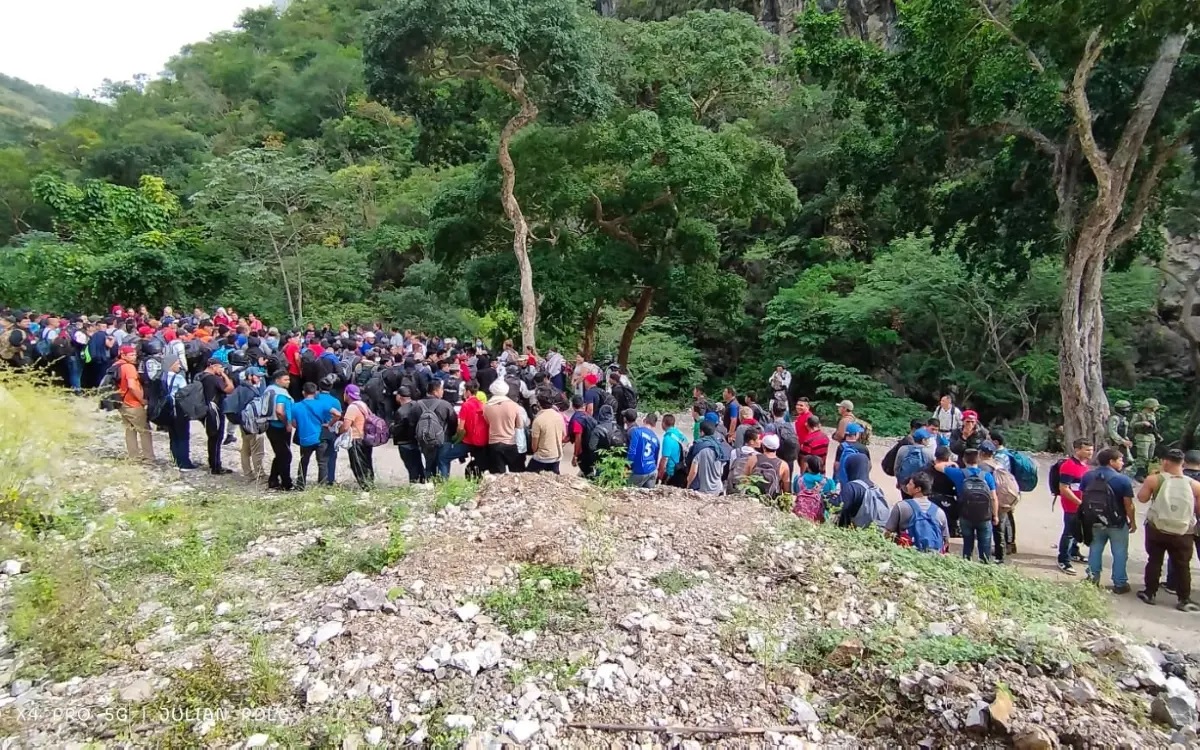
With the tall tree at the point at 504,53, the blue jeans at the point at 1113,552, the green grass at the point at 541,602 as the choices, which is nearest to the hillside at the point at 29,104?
the tall tree at the point at 504,53

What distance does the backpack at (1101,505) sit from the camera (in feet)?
21.4

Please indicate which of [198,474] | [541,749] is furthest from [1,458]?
[541,749]

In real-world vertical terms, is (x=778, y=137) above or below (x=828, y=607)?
above

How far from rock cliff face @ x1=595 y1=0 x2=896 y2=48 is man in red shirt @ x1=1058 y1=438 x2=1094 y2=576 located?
24054 millimetres

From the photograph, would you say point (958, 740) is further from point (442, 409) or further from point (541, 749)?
point (442, 409)

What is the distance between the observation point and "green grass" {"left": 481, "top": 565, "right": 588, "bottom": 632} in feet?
16.1

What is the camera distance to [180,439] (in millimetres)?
9125

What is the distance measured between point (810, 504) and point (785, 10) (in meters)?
30.7

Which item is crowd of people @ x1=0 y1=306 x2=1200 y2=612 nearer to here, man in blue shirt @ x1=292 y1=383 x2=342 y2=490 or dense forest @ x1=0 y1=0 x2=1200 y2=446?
man in blue shirt @ x1=292 y1=383 x2=342 y2=490

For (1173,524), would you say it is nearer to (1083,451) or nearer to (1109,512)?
(1109,512)

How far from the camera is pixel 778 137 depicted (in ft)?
82.0

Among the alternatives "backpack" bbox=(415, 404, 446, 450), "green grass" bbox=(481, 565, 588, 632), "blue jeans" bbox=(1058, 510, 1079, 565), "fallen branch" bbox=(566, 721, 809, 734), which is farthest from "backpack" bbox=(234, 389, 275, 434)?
"blue jeans" bbox=(1058, 510, 1079, 565)

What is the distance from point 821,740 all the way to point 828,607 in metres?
1.32

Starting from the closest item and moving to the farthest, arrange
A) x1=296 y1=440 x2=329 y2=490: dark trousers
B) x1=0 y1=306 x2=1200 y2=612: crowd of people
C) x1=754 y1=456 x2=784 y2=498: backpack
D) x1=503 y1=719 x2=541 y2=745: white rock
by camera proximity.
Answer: x1=503 y1=719 x2=541 y2=745: white rock, x1=0 y1=306 x2=1200 y2=612: crowd of people, x1=754 y1=456 x2=784 y2=498: backpack, x1=296 y1=440 x2=329 y2=490: dark trousers
